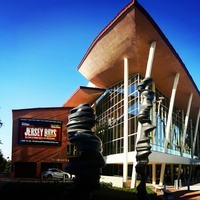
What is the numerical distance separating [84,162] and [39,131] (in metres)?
31.1

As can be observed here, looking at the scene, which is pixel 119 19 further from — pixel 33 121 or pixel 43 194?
pixel 33 121

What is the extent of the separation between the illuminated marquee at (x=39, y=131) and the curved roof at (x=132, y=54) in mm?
9749

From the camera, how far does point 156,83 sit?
33.7m

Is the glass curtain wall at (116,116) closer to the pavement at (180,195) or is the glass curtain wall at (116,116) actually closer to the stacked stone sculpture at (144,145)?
the pavement at (180,195)

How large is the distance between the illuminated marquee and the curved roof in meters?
9.75

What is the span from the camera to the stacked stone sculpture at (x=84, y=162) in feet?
35.1

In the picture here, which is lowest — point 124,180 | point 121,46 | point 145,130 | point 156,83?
point 124,180

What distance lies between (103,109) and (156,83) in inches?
411

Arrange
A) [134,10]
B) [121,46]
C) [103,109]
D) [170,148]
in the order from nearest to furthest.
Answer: [134,10]
[121,46]
[170,148]
[103,109]

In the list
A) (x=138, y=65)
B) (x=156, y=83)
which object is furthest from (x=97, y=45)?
(x=156, y=83)

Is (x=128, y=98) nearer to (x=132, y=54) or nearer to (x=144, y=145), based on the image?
(x=132, y=54)

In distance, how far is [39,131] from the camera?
4069 cm

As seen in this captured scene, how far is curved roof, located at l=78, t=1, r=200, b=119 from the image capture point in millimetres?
24250

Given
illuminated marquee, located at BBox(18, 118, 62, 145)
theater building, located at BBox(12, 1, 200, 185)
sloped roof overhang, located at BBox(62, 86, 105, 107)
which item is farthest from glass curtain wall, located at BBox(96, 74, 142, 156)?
illuminated marquee, located at BBox(18, 118, 62, 145)
